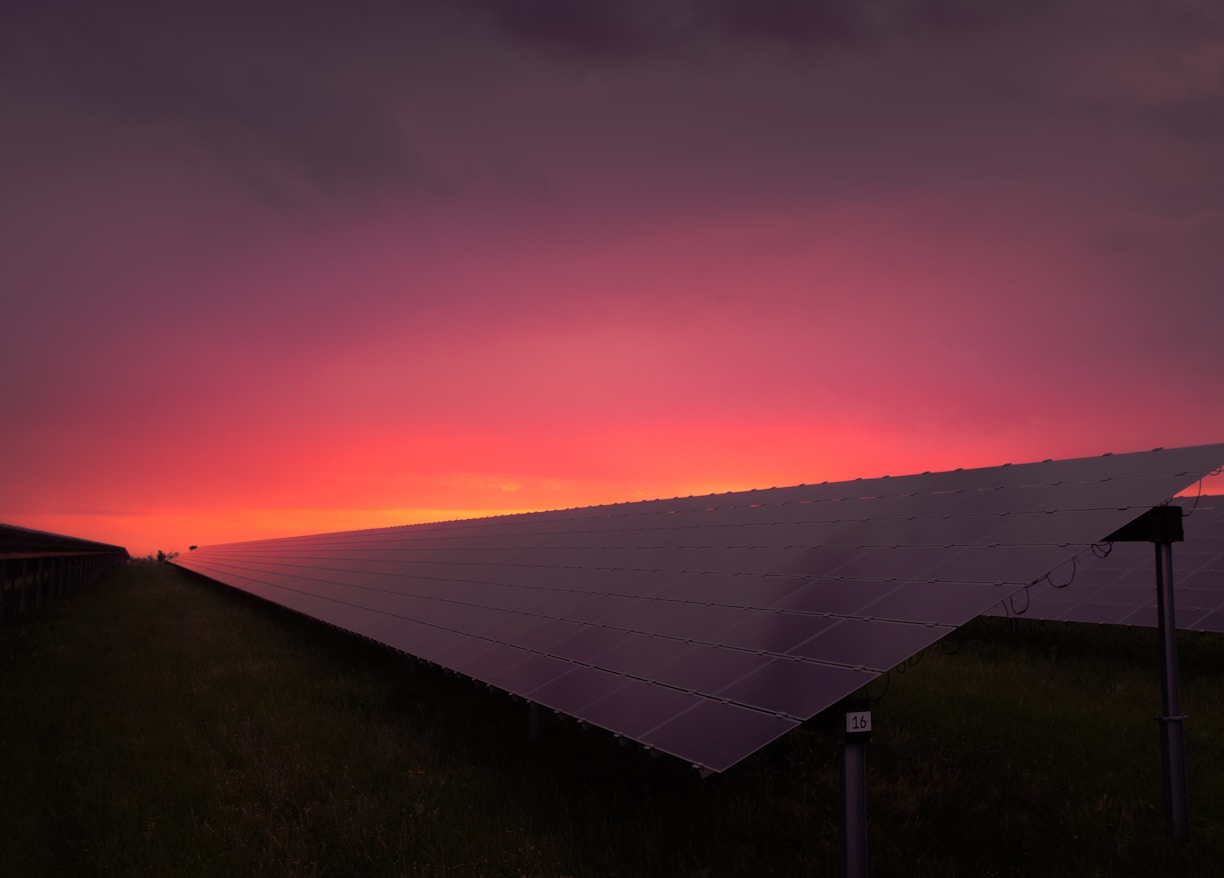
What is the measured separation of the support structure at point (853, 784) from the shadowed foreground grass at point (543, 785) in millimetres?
1191

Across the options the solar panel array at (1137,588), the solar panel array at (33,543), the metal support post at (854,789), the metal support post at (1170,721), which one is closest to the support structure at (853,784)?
the metal support post at (854,789)

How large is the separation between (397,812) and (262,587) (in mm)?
32923

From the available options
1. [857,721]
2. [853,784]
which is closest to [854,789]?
[853,784]

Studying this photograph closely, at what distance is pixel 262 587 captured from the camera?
3906cm

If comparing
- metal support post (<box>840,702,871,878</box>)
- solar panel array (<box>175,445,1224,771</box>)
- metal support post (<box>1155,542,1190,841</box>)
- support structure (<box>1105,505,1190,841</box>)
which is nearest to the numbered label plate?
metal support post (<box>840,702,871,878</box>)

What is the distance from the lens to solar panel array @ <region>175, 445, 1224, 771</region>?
7547mm

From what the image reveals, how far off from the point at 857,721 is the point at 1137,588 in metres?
19.9

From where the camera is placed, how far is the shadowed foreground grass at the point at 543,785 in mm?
8375

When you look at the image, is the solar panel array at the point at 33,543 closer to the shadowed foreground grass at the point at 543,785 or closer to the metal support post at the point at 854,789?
the shadowed foreground grass at the point at 543,785

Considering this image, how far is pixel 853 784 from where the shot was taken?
669 centimetres

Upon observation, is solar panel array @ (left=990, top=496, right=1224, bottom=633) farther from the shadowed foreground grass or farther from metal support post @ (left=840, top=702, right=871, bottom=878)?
metal support post @ (left=840, top=702, right=871, bottom=878)

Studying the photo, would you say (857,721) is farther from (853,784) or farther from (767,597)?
(767,597)

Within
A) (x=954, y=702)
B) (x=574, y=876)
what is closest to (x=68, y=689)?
(x=574, y=876)

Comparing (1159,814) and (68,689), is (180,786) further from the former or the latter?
(1159,814)
